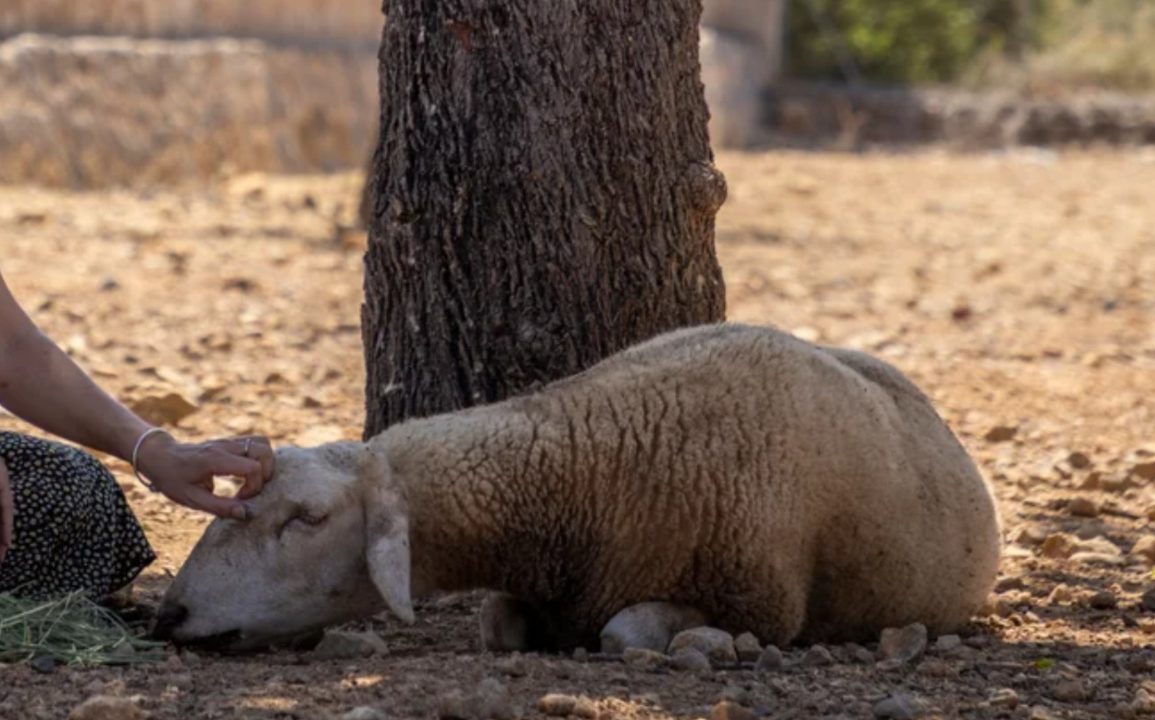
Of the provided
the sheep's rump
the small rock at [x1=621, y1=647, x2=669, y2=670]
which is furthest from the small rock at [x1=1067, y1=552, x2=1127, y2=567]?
the small rock at [x1=621, y1=647, x2=669, y2=670]

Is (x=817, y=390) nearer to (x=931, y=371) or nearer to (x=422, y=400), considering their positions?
(x=422, y=400)

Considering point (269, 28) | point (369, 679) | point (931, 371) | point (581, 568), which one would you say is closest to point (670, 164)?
point (581, 568)

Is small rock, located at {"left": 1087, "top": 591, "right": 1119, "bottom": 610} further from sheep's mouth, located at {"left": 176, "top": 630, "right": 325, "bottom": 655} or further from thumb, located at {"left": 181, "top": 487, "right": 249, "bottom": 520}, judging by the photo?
thumb, located at {"left": 181, "top": 487, "right": 249, "bottom": 520}

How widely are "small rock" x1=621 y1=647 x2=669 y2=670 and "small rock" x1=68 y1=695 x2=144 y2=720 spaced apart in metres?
1.08

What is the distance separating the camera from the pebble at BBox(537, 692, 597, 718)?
3609 mm

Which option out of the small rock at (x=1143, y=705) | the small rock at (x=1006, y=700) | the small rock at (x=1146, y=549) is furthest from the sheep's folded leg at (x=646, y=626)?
the small rock at (x=1146, y=549)

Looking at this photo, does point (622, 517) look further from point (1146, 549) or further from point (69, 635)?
point (1146, 549)

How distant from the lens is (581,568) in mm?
4535

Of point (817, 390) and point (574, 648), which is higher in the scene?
point (817, 390)

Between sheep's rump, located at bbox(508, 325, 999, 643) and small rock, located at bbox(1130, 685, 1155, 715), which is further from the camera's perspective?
sheep's rump, located at bbox(508, 325, 999, 643)

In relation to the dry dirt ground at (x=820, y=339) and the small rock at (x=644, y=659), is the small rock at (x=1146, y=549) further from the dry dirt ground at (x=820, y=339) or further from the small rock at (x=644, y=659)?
the small rock at (x=644, y=659)

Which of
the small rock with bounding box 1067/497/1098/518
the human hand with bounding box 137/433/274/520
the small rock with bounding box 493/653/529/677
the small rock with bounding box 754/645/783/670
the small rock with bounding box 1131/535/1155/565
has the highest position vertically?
the human hand with bounding box 137/433/274/520

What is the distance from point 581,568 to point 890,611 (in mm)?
749

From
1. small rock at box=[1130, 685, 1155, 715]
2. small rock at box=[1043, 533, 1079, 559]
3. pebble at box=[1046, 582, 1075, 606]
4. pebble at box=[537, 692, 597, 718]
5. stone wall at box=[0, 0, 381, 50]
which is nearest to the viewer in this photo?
pebble at box=[537, 692, 597, 718]
